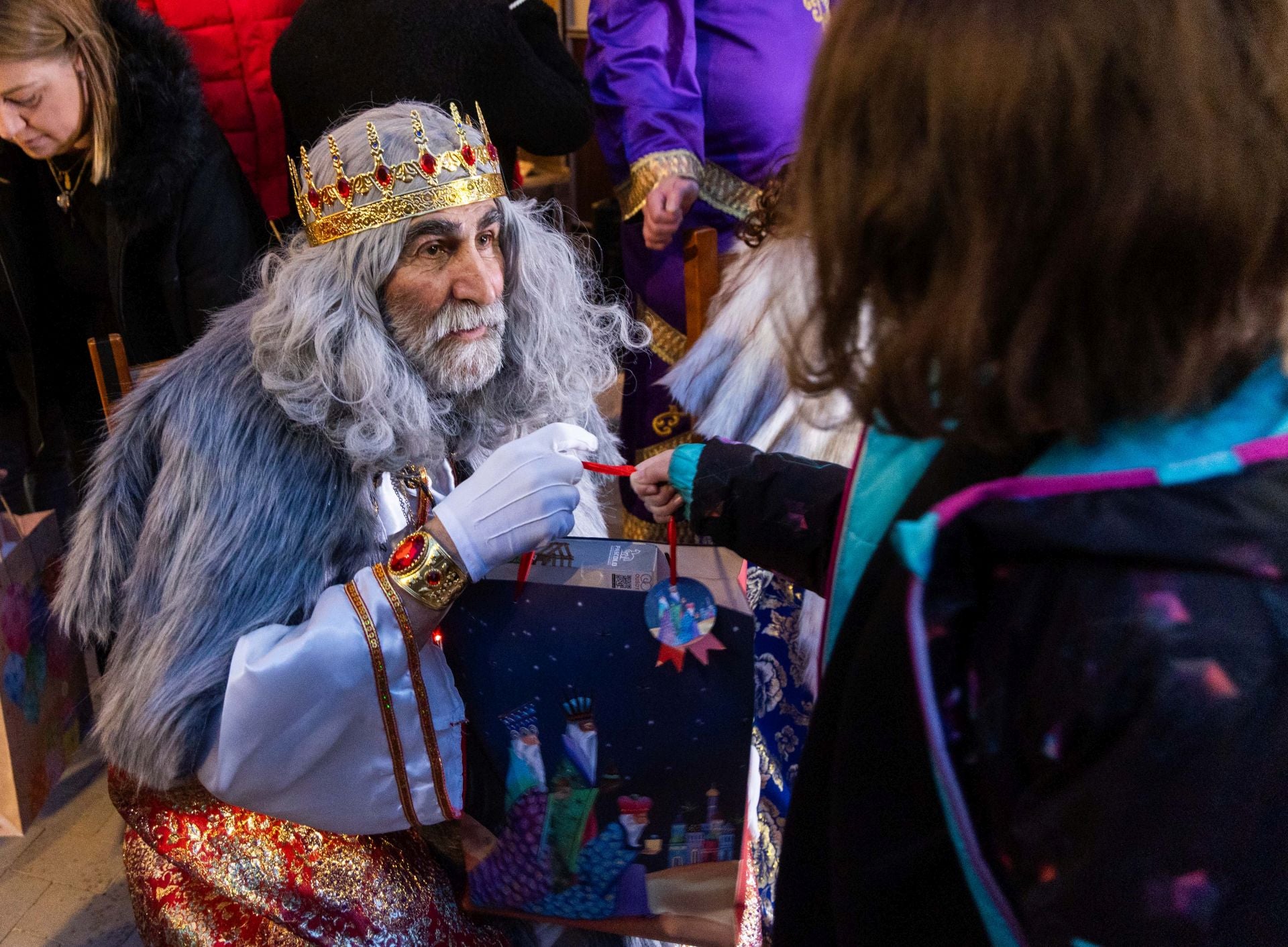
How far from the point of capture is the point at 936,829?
2.33ft

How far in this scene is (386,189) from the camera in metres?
1.34

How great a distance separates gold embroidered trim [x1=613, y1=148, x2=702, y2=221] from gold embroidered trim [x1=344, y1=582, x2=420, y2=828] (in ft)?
3.32

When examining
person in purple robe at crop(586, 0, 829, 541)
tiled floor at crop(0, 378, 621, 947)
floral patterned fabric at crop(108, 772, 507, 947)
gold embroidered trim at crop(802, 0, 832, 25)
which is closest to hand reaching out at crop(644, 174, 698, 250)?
person in purple robe at crop(586, 0, 829, 541)

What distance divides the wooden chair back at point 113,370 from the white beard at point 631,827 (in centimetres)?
100

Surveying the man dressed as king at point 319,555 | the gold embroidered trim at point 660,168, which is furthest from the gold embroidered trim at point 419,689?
the gold embroidered trim at point 660,168

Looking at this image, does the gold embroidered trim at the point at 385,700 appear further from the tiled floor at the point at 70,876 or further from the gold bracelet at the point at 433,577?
the tiled floor at the point at 70,876

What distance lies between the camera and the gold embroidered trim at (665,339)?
6.66 ft

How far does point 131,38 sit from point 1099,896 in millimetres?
2198

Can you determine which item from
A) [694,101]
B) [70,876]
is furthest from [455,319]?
[70,876]

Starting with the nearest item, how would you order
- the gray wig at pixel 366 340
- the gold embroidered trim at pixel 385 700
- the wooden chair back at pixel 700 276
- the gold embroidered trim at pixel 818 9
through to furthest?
the gold embroidered trim at pixel 385 700
the gray wig at pixel 366 340
the wooden chair back at pixel 700 276
the gold embroidered trim at pixel 818 9

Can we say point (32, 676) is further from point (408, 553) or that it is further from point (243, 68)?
point (243, 68)

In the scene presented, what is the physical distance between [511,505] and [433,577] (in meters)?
0.13

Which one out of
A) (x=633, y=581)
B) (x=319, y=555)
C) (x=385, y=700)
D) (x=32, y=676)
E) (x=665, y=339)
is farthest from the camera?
(x=665, y=339)

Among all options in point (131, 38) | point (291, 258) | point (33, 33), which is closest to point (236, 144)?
point (131, 38)
